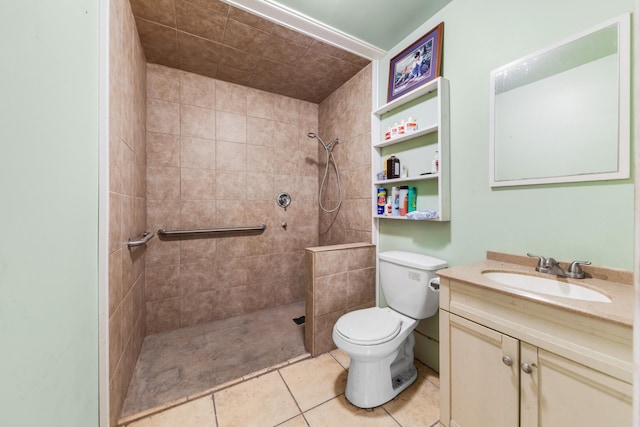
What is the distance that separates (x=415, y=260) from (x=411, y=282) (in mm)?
134

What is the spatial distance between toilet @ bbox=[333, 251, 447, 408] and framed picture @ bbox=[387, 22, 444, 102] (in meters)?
1.16

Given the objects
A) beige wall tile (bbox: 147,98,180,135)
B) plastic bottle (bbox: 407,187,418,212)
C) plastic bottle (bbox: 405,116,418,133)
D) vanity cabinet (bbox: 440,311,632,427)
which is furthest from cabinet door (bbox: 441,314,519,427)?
beige wall tile (bbox: 147,98,180,135)

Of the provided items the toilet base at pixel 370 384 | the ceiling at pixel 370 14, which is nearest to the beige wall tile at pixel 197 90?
the ceiling at pixel 370 14

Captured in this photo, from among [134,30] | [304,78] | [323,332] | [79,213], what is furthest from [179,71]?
[323,332]

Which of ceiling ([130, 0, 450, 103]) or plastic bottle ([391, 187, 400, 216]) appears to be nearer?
ceiling ([130, 0, 450, 103])

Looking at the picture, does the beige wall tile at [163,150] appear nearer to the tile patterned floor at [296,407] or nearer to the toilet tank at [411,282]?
the tile patterned floor at [296,407]

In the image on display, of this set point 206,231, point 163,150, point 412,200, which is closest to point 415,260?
point 412,200

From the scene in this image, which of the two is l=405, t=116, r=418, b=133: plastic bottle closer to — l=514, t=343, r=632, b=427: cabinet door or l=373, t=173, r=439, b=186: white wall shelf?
l=373, t=173, r=439, b=186: white wall shelf

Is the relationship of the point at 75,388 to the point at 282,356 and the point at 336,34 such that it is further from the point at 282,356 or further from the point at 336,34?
the point at 336,34

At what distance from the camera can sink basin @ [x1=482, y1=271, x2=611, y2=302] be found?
33.0 inches

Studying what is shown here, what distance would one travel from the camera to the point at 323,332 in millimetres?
1674

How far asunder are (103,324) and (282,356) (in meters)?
1.09

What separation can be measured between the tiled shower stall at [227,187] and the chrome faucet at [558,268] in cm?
111

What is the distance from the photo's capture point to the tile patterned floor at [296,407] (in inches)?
44.9
